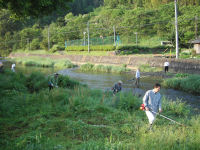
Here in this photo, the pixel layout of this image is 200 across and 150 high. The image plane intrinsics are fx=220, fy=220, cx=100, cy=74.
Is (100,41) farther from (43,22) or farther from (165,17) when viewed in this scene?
(43,22)

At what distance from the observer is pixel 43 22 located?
9106 cm

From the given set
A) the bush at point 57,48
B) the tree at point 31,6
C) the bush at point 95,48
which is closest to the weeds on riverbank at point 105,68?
the bush at point 95,48

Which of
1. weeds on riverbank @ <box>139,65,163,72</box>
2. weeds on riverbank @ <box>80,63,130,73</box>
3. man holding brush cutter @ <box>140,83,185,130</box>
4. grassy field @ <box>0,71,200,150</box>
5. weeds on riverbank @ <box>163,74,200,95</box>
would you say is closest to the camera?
grassy field @ <box>0,71,200,150</box>

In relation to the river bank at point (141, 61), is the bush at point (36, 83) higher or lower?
lower

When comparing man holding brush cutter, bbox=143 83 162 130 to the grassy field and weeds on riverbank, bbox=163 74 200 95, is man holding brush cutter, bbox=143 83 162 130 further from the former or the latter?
weeds on riverbank, bbox=163 74 200 95

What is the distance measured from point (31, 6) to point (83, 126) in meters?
7.16

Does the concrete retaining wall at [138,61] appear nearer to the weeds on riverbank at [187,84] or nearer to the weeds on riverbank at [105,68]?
the weeds on riverbank at [105,68]

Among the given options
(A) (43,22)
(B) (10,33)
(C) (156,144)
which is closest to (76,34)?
(B) (10,33)

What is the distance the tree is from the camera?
10134 mm

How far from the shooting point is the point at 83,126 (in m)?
7.16

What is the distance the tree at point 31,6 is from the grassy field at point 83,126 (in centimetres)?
420

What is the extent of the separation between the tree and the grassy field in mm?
4196

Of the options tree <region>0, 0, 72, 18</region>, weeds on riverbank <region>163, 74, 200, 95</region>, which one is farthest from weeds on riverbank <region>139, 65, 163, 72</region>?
tree <region>0, 0, 72, 18</region>

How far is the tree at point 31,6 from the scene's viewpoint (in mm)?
10134
